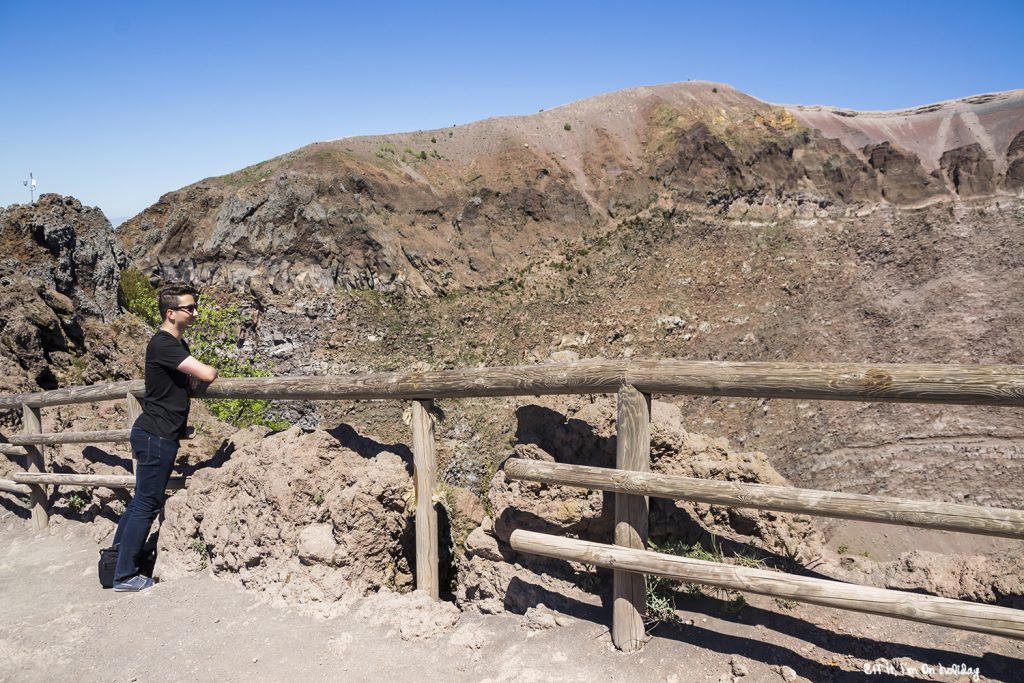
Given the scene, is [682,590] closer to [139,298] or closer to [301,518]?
[301,518]

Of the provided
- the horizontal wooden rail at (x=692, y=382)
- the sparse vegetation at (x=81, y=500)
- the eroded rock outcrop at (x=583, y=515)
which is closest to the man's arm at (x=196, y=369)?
the horizontal wooden rail at (x=692, y=382)

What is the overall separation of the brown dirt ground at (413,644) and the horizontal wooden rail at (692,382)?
4.42ft

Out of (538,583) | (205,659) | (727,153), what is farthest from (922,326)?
(205,659)

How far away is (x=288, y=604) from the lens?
4.83 metres

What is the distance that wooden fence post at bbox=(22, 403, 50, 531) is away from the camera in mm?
7121

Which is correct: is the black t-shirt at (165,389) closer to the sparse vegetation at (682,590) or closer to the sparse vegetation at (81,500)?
the sparse vegetation at (81,500)

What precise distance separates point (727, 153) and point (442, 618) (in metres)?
35.1

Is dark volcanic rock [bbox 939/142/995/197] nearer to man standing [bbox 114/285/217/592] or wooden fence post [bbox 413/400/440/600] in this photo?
wooden fence post [bbox 413/400/440/600]

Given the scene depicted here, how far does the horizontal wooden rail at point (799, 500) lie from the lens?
3002 mm

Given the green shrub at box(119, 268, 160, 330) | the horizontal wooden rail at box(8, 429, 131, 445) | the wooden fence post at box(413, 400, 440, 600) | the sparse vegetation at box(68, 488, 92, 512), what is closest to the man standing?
the horizontal wooden rail at box(8, 429, 131, 445)

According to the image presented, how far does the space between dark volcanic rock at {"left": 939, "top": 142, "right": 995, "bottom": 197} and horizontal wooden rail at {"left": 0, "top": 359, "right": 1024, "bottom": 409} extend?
36907 millimetres

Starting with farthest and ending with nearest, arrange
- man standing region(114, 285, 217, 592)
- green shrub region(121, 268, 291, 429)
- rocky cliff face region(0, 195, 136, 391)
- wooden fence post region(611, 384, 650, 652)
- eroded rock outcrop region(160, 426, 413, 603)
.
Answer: green shrub region(121, 268, 291, 429)
rocky cliff face region(0, 195, 136, 391)
man standing region(114, 285, 217, 592)
eroded rock outcrop region(160, 426, 413, 603)
wooden fence post region(611, 384, 650, 652)

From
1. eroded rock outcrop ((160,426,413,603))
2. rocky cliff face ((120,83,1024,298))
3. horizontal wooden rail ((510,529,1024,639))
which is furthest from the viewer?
rocky cliff face ((120,83,1024,298))

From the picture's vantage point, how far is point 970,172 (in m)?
33.8
